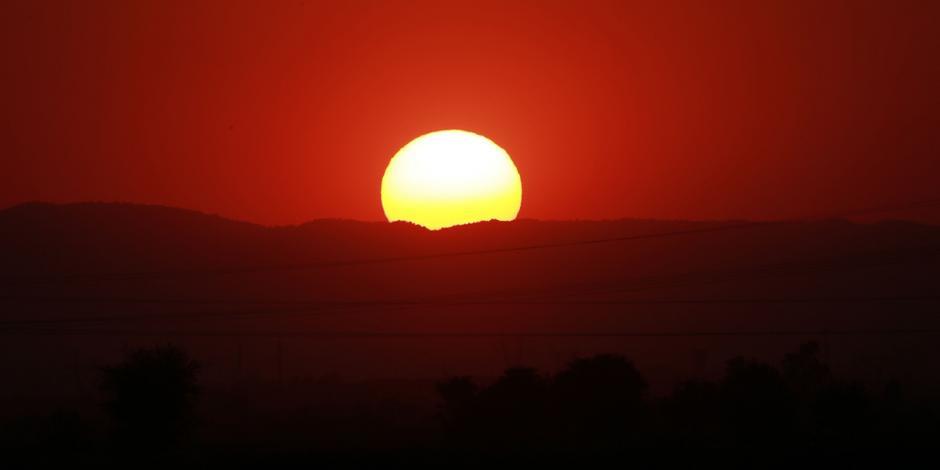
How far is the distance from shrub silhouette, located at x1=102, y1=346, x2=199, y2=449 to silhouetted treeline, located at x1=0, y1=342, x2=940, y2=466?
0.25 ft

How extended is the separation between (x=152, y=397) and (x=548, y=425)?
22.0 metres

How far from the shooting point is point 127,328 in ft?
602

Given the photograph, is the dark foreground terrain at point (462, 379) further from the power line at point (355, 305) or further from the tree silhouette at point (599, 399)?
the power line at point (355, 305)

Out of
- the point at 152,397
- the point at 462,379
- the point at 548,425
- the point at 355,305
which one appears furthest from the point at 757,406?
the point at 355,305

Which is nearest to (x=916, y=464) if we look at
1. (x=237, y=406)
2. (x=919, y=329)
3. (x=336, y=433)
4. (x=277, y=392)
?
(x=336, y=433)

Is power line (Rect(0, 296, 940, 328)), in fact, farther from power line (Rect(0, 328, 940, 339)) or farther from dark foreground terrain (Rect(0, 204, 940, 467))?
power line (Rect(0, 328, 940, 339))

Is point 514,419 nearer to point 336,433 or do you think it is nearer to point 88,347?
point 336,433

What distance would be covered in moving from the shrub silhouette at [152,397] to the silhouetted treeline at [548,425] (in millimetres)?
75

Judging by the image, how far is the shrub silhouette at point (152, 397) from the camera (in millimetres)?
77625

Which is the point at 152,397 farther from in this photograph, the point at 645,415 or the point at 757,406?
the point at 757,406

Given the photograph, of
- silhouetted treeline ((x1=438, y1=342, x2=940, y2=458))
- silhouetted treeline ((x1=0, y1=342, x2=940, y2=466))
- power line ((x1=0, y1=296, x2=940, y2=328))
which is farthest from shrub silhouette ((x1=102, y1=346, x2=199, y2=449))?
power line ((x1=0, y1=296, x2=940, y2=328))

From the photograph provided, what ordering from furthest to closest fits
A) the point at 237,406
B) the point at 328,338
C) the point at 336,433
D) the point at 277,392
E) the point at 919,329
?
the point at 328,338
the point at 919,329
the point at 277,392
the point at 237,406
the point at 336,433

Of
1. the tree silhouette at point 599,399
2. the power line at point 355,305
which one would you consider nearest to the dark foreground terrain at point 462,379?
the tree silhouette at point 599,399

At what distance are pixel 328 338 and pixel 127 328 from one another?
25.7 m
